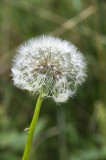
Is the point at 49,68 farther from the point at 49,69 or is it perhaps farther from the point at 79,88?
the point at 79,88

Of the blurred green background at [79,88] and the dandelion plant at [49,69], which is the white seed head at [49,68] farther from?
the blurred green background at [79,88]

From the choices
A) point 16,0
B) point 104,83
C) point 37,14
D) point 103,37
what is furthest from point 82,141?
point 16,0

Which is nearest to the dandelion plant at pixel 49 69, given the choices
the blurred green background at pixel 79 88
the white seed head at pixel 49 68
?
the white seed head at pixel 49 68

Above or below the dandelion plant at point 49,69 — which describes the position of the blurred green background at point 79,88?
above

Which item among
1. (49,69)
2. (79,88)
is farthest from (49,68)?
(79,88)

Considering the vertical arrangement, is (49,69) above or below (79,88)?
below

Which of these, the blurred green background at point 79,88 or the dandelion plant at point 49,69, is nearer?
the dandelion plant at point 49,69
